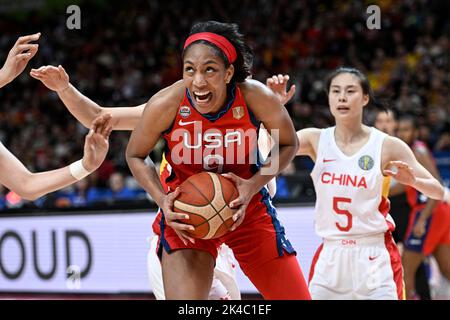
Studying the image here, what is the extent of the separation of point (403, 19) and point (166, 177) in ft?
30.6

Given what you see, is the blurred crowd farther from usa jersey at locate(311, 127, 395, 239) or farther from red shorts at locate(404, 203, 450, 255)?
usa jersey at locate(311, 127, 395, 239)

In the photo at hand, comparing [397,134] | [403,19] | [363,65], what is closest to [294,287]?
[397,134]

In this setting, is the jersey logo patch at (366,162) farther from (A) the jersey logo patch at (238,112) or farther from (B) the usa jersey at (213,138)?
(A) the jersey logo patch at (238,112)

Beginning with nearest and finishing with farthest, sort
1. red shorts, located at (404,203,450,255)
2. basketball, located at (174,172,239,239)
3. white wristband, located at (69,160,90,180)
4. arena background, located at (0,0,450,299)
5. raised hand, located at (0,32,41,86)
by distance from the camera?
basketball, located at (174,172,239,239) < white wristband, located at (69,160,90,180) < raised hand, located at (0,32,41,86) < red shorts, located at (404,203,450,255) < arena background, located at (0,0,450,299)

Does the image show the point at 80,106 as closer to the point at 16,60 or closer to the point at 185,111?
the point at 16,60

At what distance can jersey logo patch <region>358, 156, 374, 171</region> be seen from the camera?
4.34 meters

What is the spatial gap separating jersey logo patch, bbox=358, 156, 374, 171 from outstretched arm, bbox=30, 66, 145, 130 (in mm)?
1318

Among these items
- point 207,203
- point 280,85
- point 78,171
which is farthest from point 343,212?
point 78,171

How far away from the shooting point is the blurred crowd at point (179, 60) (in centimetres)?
1045

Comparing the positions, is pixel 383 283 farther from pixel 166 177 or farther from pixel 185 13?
pixel 185 13

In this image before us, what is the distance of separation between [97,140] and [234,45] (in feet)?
2.57

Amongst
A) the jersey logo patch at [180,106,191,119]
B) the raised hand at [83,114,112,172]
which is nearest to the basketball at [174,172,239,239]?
the jersey logo patch at [180,106,191,119]

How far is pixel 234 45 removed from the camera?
351cm

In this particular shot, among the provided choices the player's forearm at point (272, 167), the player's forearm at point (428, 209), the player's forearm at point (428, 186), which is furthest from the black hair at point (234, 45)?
the player's forearm at point (428, 209)
